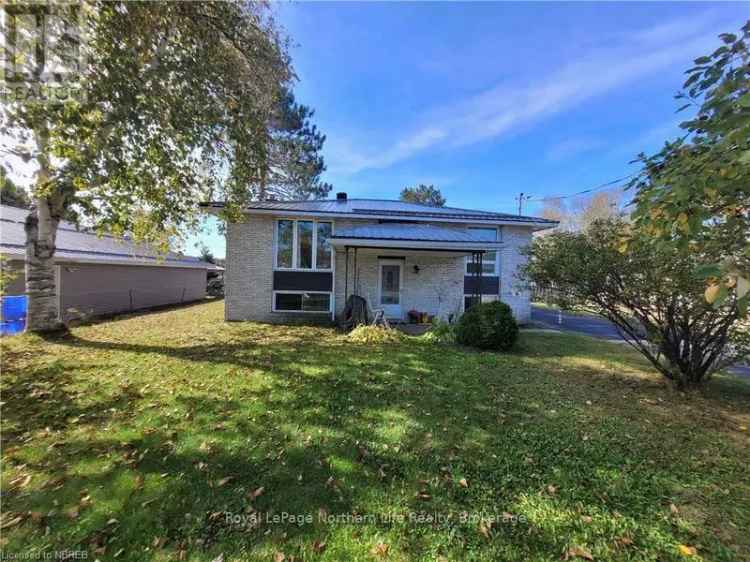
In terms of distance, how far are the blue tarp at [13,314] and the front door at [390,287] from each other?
34.7 ft

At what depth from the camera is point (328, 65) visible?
9141 mm

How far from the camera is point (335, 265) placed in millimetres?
11844

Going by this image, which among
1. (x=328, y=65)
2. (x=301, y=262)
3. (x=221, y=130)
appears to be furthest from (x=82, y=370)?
(x=328, y=65)

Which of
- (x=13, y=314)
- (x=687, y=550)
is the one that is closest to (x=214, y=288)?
(x=13, y=314)

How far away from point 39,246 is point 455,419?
32.9ft

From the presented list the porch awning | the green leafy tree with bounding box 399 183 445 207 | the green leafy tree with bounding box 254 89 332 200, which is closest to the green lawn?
the porch awning

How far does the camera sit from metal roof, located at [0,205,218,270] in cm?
1048

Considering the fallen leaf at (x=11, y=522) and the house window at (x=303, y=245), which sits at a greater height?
the house window at (x=303, y=245)

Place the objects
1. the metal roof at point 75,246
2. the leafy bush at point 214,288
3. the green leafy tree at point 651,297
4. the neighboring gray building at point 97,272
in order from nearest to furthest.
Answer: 1. the green leafy tree at point 651,297
2. the metal roof at point 75,246
3. the neighboring gray building at point 97,272
4. the leafy bush at point 214,288

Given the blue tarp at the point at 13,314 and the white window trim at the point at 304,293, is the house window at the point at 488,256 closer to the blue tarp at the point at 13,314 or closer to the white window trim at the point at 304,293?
the white window trim at the point at 304,293

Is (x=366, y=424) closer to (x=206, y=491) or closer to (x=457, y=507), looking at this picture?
(x=457, y=507)

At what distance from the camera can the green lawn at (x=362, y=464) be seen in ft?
7.08

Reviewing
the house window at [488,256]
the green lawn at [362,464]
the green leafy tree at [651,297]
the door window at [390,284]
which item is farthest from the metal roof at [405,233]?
the green lawn at [362,464]

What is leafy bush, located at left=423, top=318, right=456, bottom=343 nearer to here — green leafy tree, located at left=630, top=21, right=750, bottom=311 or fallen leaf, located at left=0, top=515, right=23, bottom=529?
green leafy tree, located at left=630, top=21, right=750, bottom=311
